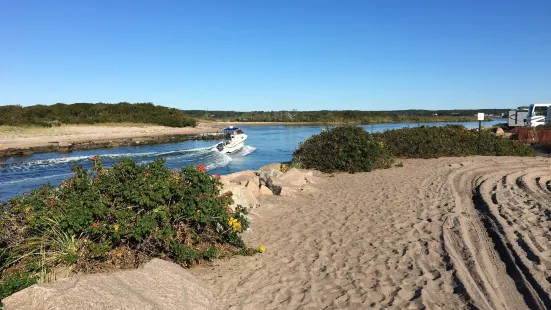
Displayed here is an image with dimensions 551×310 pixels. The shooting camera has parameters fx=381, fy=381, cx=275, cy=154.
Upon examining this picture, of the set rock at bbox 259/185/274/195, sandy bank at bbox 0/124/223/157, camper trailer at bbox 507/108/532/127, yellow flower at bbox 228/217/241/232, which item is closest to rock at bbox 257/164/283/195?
rock at bbox 259/185/274/195

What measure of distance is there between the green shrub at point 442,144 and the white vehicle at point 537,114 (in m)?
13.0

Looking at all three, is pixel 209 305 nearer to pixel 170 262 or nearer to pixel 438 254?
pixel 170 262

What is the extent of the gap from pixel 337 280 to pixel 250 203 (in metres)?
4.80

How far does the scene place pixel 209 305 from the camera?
14.9ft

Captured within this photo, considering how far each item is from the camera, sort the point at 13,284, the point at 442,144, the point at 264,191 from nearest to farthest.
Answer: the point at 13,284, the point at 264,191, the point at 442,144

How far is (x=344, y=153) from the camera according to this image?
1534 centimetres

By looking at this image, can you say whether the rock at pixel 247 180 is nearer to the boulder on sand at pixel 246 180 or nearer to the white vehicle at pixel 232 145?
the boulder on sand at pixel 246 180

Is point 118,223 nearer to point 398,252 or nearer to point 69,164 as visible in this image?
point 398,252

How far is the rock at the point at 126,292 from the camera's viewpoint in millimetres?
3432

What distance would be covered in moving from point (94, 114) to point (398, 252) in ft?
217

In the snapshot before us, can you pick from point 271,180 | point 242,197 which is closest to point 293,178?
point 271,180

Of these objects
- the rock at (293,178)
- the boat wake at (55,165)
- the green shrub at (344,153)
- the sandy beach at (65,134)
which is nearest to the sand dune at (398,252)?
the rock at (293,178)

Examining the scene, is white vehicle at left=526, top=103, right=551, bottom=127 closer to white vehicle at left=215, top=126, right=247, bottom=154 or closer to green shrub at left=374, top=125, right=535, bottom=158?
green shrub at left=374, top=125, right=535, bottom=158

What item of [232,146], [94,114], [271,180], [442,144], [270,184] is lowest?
[232,146]
